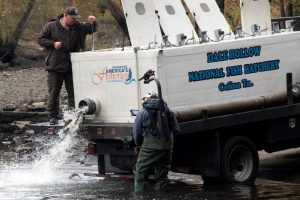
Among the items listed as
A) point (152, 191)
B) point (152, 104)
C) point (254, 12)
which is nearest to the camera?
point (152, 104)

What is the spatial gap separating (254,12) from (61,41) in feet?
10.8

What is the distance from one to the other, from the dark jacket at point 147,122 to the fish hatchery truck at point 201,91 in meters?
0.33

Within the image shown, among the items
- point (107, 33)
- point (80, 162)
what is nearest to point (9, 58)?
point (107, 33)

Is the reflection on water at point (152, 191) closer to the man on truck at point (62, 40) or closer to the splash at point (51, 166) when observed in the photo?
the splash at point (51, 166)

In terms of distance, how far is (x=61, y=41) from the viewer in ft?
46.2

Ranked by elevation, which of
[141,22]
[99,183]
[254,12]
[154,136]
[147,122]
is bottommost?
[99,183]

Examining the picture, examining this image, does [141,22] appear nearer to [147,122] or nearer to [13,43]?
[147,122]

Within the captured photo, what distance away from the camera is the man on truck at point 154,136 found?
1125cm

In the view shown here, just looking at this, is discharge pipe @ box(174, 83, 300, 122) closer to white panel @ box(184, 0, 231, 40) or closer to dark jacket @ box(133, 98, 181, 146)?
dark jacket @ box(133, 98, 181, 146)

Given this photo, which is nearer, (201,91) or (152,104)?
(152,104)

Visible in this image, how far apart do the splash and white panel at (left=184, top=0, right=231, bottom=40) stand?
8.90ft

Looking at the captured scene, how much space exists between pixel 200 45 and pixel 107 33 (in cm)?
4385

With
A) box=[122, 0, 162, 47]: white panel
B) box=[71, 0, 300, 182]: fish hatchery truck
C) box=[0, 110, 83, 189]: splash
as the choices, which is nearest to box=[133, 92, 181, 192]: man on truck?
box=[71, 0, 300, 182]: fish hatchery truck

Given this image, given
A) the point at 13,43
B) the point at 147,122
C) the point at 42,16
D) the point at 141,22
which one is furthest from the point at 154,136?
the point at 42,16
